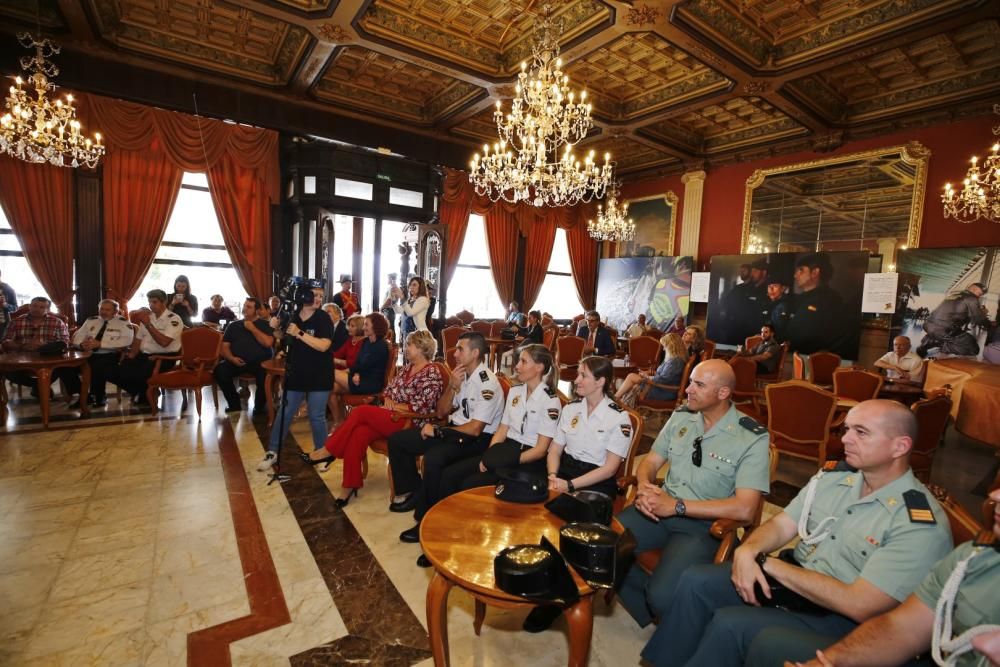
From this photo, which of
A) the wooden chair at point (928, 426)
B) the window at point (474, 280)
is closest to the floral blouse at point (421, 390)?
the wooden chair at point (928, 426)

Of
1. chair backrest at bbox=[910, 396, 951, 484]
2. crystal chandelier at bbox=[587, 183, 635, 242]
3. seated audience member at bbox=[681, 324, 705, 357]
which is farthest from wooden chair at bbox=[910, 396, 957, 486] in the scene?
crystal chandelier at bbox=[587, 183, 635, 242]

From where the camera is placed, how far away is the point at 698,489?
6.52ft

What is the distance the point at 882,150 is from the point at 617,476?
25.6ft

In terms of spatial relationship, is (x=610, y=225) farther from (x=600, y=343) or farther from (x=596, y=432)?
(x=596, y=432)

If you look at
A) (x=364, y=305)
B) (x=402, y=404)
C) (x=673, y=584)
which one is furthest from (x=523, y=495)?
(x=364, y=305)

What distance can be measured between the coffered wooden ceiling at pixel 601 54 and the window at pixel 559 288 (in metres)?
4.11

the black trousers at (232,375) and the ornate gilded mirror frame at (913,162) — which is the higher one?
the ornate gilded mirror frame at (913,162)

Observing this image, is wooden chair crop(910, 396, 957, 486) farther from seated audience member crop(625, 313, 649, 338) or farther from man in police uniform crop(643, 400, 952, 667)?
seated audience member crop(625, 313, 649, 338)

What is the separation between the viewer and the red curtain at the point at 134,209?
639 centimetres

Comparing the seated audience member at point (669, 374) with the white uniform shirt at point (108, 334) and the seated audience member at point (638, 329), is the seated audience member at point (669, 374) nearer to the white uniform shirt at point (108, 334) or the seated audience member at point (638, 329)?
the seated audience member at point (638, 329)

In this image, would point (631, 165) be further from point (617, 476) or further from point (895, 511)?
point (895, 511)

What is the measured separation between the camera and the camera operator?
130 inches

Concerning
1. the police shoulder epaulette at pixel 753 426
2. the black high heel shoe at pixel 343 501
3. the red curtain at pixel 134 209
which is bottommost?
the black high heel shoe at pixel 343 501

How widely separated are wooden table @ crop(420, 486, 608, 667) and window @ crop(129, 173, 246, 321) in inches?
275
